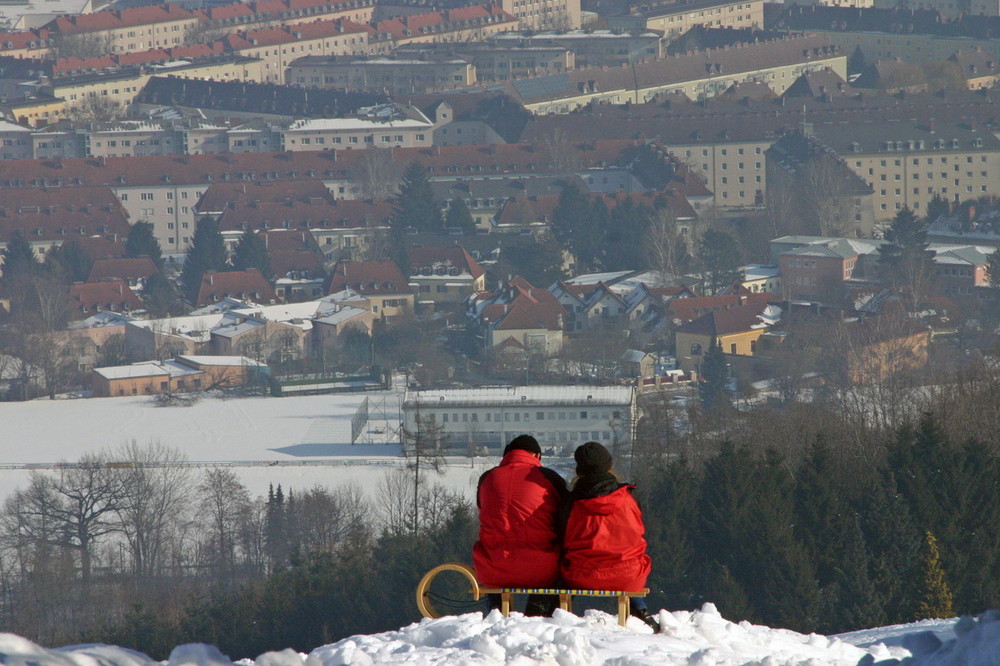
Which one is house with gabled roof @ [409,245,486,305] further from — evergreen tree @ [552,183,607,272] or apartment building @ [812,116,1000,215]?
apartment building @ [812,116,1000,215]

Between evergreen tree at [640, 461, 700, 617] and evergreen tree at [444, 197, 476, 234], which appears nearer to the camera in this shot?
evergreen tree at [640, 461, 700, 617]

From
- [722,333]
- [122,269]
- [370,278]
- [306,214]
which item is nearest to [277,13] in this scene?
[306,214]

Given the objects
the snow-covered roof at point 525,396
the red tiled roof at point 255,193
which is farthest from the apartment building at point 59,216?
the snow-covered roof at point 525,396

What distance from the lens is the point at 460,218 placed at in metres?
44.8

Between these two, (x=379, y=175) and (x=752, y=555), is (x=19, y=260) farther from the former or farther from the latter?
(x=752, y=555)

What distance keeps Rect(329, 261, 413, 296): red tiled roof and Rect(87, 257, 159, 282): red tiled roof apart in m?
3.75

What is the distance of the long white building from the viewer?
28.5m

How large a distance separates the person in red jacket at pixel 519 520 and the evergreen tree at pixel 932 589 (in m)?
5.32

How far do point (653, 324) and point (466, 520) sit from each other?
2230 cm

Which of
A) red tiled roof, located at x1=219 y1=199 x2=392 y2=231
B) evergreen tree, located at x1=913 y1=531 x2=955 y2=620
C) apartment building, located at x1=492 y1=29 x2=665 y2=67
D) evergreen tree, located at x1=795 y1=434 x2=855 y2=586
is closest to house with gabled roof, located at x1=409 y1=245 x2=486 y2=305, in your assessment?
red tiled roof, located at x1=219 y1=199 x2=392 y2=231

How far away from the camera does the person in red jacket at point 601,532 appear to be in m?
6.23

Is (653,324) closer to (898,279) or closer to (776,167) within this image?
(898,279)

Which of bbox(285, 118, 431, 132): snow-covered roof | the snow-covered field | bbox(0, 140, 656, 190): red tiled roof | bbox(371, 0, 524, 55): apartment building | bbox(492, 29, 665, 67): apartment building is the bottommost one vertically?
the snow-covered field

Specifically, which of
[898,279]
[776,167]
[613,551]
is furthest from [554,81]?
[613,551]
